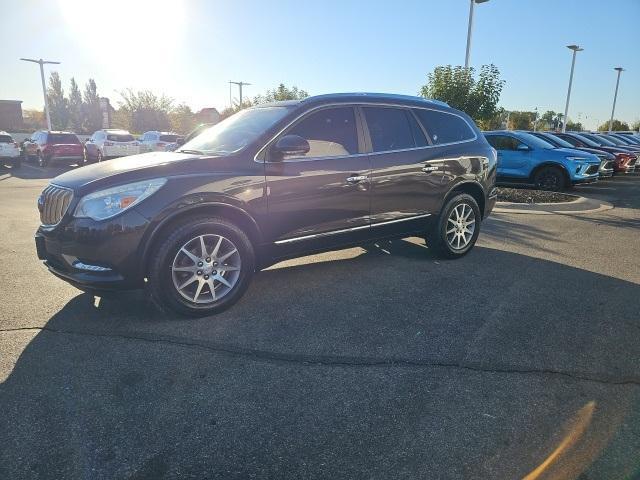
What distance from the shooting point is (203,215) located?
12.5ft

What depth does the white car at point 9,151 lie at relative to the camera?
67.4ft

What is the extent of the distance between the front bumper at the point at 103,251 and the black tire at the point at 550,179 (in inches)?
494

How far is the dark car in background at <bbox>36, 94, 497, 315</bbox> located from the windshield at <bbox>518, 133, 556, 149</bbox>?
9.16 m

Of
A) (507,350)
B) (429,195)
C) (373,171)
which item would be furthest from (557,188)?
(507,350)

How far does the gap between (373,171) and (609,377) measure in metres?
2.69

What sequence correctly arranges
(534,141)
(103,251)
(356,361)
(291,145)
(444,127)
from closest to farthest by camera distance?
(356,361) < (103,251) < (291,145) < (444,127) < (534,141)

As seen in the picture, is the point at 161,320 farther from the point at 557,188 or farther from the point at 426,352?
the point at 557,188

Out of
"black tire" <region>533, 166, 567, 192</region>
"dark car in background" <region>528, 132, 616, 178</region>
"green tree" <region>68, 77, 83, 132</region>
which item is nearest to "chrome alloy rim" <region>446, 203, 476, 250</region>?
"black tire" <region>533, 166, 567, 192</region>

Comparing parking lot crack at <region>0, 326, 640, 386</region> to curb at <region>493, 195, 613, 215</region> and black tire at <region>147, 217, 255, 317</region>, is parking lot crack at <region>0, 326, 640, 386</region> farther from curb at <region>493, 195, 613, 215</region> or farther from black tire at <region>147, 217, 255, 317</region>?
curb at <region>493, 195, 613, 215</region>

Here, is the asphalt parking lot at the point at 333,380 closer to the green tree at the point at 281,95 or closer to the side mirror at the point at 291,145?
the side mirror at the point at 291,145

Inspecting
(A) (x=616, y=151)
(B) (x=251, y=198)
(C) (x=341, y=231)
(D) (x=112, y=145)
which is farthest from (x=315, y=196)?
(D) (x=112, y=145)

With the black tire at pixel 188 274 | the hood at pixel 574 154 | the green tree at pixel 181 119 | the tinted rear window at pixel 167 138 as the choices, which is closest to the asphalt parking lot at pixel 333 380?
the black tire at pixel 188 274

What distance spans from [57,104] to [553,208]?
92624 mm

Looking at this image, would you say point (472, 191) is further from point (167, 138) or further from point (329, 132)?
point (167, 138)
